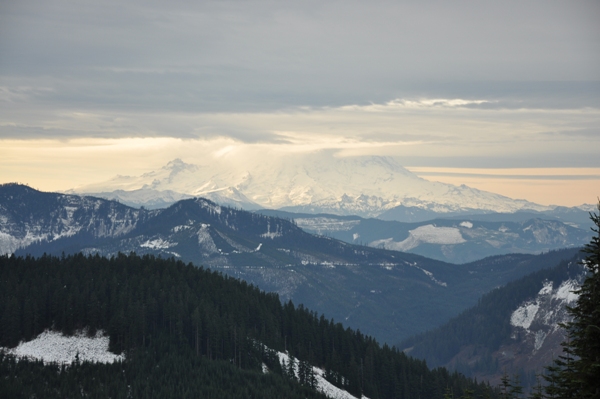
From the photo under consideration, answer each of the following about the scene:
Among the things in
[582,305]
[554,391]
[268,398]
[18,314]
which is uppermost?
[582,305]

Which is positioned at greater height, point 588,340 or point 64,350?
point 588,340

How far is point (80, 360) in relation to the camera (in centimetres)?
18588

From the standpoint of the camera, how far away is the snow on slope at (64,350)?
187m

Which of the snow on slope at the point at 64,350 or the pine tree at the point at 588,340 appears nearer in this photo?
the pine tree at the point at 588,340

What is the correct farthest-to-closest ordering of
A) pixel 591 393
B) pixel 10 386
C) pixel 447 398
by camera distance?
pixel 10 386, pixel 447 398, pixel 591 393

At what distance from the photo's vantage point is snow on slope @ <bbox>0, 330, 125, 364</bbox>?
612ft

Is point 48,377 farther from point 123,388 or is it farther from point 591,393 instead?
point 591,393

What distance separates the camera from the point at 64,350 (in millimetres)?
191375

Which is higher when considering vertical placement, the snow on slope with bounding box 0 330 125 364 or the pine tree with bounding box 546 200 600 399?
the pine tree with bounding box 546 200 600 399

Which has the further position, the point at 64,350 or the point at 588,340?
the point at 64,350

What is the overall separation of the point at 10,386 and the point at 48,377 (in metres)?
12.3

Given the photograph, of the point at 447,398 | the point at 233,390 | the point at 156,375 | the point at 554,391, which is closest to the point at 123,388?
the point at 156,375

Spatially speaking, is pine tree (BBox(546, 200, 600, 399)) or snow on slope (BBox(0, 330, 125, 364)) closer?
pine tree (BBox(546, 200, 600, 399))

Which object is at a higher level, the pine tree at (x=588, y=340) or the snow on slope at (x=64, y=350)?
the pine tree at (x=588, y=340)
